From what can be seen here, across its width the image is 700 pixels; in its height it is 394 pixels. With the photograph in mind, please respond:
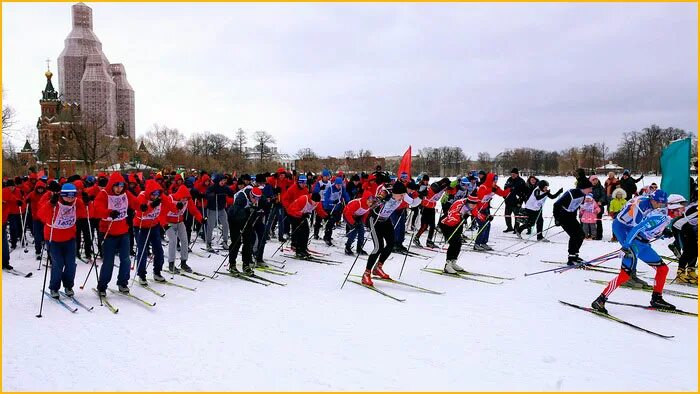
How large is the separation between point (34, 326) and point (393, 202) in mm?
5448

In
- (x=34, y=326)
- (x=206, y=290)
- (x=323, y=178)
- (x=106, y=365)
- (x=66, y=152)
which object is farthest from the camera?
(x=66, y=152)

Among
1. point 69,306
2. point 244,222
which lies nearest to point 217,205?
point 244,222

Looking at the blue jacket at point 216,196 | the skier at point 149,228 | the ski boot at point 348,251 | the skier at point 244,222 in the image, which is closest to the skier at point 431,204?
the ski boot at point 348,251

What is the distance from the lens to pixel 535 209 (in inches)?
490

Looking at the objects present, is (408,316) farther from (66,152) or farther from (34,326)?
(66,152)

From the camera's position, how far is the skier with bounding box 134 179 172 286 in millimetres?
7976

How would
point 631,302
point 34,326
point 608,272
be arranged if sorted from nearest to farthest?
1. point 34,326
2. point 631,302
3. point 608,272

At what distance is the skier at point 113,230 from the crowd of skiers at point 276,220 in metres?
0.02

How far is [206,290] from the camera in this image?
7.72m

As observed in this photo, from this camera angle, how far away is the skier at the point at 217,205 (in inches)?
461

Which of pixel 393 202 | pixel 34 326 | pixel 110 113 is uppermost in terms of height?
pixel 110 113

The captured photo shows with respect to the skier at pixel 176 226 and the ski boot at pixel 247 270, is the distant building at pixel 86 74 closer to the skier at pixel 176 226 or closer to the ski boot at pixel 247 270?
the skier at pixel 176 226

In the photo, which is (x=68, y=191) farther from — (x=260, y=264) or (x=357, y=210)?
(x=357, y=210)

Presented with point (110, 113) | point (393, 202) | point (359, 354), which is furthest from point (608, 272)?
point (110, 113)
